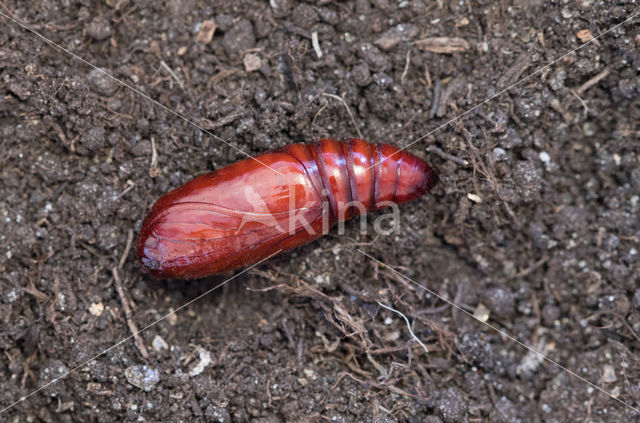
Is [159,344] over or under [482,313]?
over

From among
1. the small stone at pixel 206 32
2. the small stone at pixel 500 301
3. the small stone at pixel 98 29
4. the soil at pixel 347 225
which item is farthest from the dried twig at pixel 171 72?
the small stone at pixel 500 301

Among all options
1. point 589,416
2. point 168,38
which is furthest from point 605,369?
point 168,38

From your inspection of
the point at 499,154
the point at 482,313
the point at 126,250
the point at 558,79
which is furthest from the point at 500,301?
the point at 126,250

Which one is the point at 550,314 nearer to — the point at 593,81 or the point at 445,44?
the point at 593,81

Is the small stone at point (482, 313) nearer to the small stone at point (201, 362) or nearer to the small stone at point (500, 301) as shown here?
the small stone at point (500, 301)

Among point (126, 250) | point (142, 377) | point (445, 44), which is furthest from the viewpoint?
point (445, 44)

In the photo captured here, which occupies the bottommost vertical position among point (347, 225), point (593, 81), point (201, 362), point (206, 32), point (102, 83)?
point (201, 362)

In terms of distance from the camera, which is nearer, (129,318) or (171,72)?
(129,318)

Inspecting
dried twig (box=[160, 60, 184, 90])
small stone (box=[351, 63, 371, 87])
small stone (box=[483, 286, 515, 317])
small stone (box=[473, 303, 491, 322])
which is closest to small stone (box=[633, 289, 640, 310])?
small stone (box=[483, 286, 515, 317])
